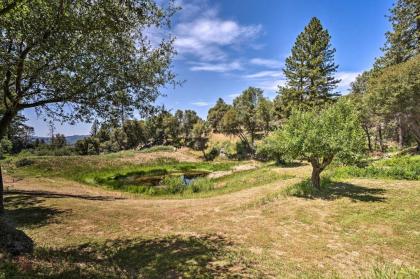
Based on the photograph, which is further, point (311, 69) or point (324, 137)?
point (311, 69)

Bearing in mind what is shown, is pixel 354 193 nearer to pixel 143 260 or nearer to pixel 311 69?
pixel 143 260

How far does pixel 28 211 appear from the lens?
1775 centimetres

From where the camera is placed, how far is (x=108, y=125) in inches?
490

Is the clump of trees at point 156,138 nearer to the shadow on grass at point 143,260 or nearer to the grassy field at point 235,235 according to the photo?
the grassy field at point 235,235

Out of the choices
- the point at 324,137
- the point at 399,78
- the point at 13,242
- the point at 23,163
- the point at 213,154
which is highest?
the point at 399,78

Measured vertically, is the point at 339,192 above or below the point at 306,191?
below

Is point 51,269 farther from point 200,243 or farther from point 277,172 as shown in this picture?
point 277,172

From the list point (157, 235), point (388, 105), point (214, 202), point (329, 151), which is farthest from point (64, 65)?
point (388, 105)

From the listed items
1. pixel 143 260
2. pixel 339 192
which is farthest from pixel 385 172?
pixel 143 260

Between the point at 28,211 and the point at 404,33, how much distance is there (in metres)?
52.5

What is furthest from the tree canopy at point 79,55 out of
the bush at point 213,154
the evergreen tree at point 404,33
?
the bush at point 213,154

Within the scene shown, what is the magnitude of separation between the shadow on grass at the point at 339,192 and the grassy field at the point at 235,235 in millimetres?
71

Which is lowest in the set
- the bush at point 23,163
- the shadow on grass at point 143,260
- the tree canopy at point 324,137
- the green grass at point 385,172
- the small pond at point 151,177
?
the small pond at point 151,177

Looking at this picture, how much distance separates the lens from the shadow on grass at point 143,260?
8727mm
